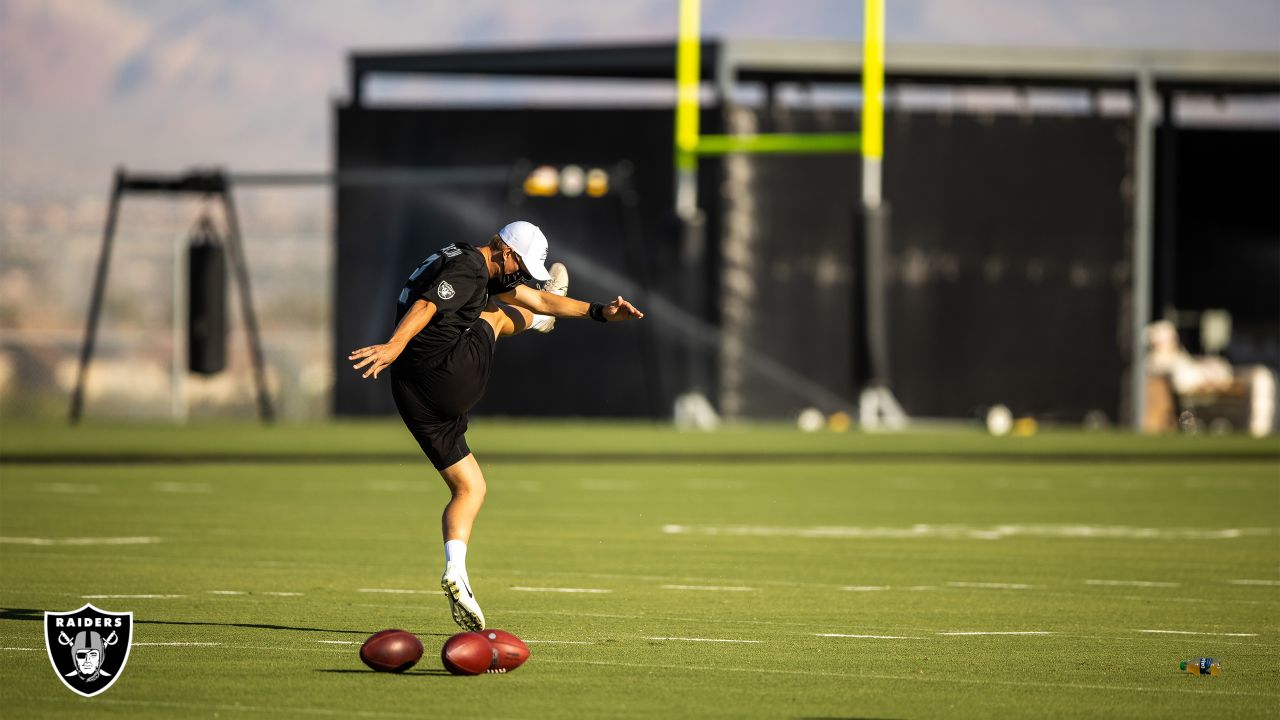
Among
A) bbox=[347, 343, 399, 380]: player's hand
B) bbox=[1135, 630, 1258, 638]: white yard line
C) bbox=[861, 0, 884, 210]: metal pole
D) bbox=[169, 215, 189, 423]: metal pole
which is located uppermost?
bbox=[861, 0, 884, 210]: metal pole

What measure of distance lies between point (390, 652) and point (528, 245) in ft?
9.06

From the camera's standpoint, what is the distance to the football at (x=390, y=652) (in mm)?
9312

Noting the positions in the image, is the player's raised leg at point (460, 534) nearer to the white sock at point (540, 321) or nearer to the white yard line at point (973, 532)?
the white sock at point (540, 321)

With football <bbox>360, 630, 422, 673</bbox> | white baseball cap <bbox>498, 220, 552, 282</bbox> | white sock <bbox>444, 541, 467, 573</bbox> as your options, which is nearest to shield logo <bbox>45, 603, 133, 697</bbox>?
football <bbox>360, 630, 422, 673</bbox>

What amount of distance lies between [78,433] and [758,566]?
71.8 feet

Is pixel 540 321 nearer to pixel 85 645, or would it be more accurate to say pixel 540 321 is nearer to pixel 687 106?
pixel 85 645

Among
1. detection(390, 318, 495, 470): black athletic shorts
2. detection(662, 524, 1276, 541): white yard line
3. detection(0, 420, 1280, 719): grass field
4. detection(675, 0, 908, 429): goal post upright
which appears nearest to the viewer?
detection(0, 420, 1280, 719): grass field

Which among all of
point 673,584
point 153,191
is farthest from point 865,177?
point 673,584

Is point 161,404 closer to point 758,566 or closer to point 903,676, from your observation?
point 758,566

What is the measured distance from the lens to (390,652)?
930cm

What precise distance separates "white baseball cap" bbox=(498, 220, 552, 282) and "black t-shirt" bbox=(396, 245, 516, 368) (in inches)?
7.6

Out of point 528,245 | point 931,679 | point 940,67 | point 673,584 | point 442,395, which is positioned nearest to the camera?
point 931,679

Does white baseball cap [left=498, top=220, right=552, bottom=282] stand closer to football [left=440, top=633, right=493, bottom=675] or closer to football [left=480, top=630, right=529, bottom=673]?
football [left=480, top=630, right=529, bottom=673]

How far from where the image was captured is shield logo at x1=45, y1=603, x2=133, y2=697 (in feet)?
28.0
